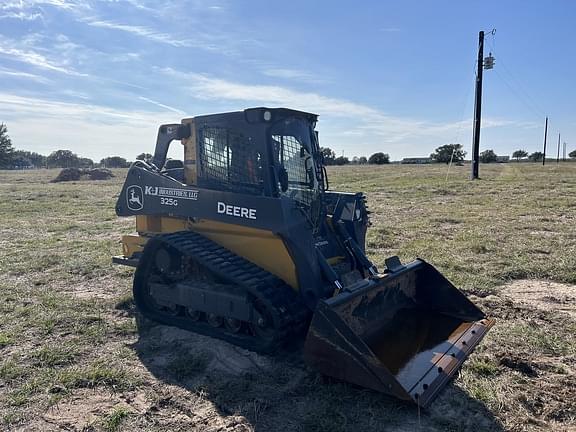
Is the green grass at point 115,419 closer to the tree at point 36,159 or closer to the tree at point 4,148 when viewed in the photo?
the tree at point 4,148

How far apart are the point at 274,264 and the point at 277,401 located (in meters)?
1.43

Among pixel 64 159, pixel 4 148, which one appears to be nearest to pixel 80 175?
pixel 4 148

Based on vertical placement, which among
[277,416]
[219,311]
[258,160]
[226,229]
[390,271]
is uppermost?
[258,160]

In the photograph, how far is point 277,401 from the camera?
3.91 m

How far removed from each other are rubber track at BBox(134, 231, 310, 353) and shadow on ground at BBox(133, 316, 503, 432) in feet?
0.78

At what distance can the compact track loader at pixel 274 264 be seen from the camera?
4477 millimetres

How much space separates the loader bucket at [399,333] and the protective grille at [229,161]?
164 centimetres

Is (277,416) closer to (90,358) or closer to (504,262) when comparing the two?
(90,358)

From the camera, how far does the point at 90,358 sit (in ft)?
15.5

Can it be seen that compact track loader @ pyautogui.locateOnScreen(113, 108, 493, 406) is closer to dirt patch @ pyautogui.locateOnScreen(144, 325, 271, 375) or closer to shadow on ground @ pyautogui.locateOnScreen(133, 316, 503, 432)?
dirt patch @ pyautogui.locateOnScreen(144, 325, 271, 375)

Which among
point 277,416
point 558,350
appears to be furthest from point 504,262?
point 277,416

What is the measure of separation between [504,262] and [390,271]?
12.2 feet

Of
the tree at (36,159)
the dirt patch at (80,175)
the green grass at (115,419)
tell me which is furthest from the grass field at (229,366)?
the tree at (36,159)

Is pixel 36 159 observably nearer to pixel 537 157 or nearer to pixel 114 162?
pixel 114 162
